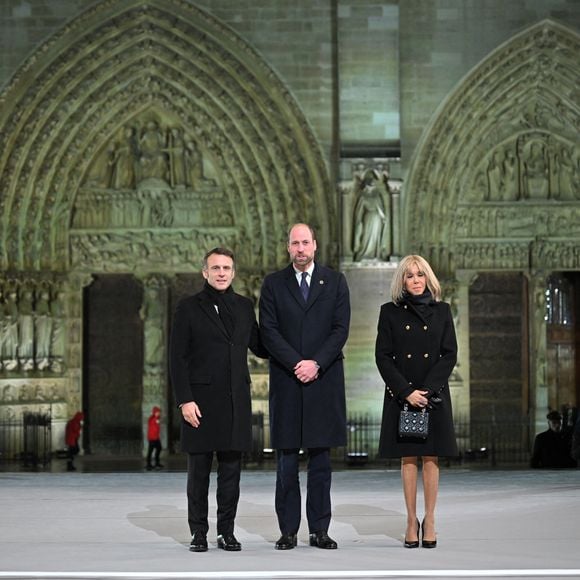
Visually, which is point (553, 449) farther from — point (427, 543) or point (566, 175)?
point (427, 543)

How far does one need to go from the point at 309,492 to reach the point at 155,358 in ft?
47.1

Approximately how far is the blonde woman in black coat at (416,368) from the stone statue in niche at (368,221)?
1207cm

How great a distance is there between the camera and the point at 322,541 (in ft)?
22.9

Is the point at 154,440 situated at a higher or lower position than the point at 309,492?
lower

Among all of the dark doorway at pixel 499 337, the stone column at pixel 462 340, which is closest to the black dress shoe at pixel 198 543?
the stone column at pixel 462 340

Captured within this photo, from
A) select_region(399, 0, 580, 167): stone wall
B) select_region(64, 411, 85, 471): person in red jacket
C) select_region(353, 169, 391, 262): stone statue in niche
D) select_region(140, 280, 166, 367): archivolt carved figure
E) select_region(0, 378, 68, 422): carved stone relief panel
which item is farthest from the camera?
select_region(140, 280, 166, 367): archivolt carved figure

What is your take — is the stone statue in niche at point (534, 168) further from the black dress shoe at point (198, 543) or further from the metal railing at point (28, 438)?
the black dress shoe at point (198, 543)

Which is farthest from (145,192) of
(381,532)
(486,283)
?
(381,532)

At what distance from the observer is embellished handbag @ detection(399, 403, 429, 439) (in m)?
7.09

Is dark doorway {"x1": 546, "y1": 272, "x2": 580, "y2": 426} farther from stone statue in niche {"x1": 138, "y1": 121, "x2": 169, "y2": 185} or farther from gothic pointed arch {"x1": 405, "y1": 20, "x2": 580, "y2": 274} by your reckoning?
stone statue in niche {"x1": 138, "y1": 121, "x2": 169, "y2": 185}

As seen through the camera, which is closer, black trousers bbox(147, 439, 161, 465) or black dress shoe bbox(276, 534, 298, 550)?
black dress shoe bbox(276, 534, 298, 550)

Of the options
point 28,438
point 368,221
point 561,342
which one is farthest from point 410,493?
point 561,342

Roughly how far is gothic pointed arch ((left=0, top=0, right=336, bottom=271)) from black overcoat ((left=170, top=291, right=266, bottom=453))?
12.8 metres

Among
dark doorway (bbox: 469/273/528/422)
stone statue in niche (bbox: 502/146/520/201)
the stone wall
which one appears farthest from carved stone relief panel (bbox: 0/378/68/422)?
stone statue in niche (bbox: 502/146/520/201)
